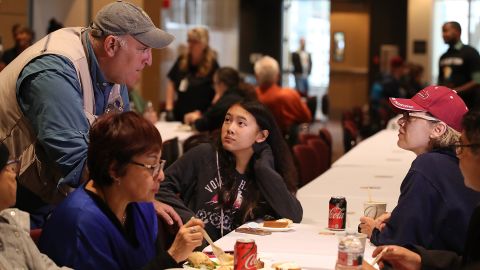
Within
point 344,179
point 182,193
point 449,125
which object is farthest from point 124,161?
point 344,179

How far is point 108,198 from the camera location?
3.00 metres

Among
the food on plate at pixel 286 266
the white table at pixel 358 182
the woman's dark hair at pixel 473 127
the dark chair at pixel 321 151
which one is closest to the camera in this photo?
the woman's dark hair at pixel 473 127

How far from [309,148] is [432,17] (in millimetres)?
13667

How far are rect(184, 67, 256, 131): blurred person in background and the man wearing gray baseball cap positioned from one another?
443 centimetres

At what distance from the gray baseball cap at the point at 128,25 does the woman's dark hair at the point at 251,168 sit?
1067 mm

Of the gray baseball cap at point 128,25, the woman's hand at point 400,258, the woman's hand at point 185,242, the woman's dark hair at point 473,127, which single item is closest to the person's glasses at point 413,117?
the woman's hand at point 400,258

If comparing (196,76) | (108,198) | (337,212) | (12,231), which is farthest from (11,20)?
(12,231)

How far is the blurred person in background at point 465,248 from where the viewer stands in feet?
9.26

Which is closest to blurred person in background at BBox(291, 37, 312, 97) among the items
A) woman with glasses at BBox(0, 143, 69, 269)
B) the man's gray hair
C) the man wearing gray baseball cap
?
the man's gray hair

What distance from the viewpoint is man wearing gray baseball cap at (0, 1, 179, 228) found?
143 inches

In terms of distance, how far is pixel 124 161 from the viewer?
293 cm

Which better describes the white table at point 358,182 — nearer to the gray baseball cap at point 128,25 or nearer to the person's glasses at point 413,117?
the person's glasses at point 413,117

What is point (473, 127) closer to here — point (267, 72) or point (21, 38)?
point (267, 72)

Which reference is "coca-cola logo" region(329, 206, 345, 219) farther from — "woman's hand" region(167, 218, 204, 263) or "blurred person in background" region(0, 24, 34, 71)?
"blurred person in background" region(0, 24, 34, 71)
